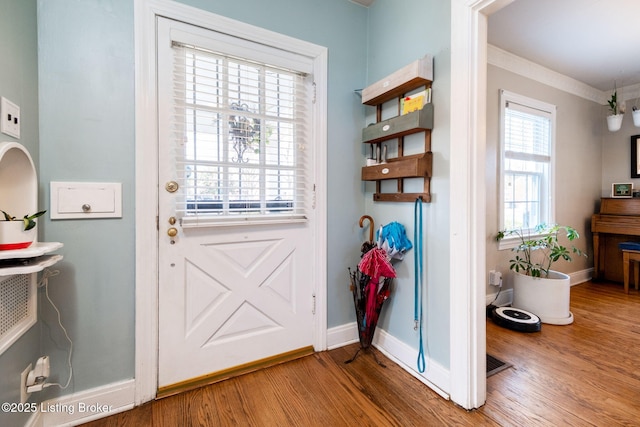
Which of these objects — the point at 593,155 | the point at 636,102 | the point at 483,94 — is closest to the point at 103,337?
the point at 483,94

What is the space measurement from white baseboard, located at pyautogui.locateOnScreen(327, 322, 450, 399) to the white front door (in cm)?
23

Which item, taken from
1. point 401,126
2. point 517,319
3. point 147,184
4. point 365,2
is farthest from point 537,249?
point 147,184

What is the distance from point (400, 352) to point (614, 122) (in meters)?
4.17

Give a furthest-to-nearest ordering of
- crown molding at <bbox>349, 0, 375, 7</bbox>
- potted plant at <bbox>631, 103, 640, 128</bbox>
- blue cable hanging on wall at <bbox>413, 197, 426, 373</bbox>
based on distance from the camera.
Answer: potted plant at <bbox>631, 103, 640, 128</bbox> → crown molding at <bbox>349, 0, 375, 7</bbox> → blue cable hanging on wall at <bbox>413, 197, 426, 373</bbox>

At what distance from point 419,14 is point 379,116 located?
64 cm

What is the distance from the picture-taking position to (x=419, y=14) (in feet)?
5.77

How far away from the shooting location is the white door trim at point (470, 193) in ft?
4.81

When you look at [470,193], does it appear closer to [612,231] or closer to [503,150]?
[503,150]

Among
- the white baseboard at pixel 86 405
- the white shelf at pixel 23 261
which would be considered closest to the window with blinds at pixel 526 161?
the white baseboard at pixel 86 405

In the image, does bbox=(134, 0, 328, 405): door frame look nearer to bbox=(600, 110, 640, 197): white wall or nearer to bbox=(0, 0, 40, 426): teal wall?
bbox=(0, 0, 40, 426): teal wall

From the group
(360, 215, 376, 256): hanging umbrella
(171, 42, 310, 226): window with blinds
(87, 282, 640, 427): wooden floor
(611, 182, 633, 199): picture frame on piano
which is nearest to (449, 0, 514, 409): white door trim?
(87, 282, 640, 427): wooden floor

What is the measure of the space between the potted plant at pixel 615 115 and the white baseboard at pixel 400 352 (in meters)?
4.11

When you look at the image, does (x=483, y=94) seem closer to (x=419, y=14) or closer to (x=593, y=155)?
(x=419, y=14)

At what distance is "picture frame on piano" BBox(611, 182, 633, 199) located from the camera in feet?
12.0
